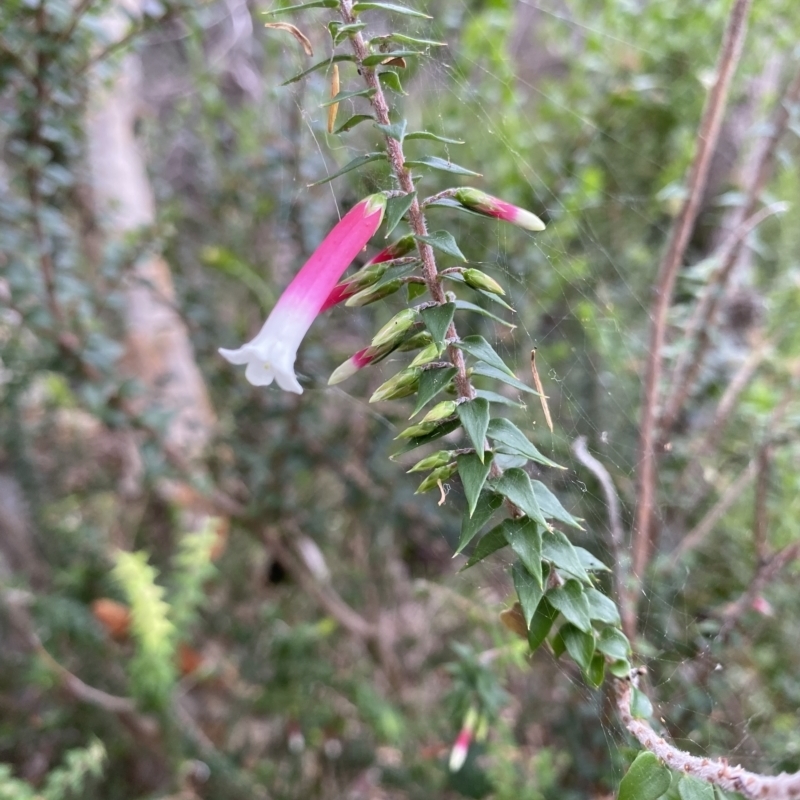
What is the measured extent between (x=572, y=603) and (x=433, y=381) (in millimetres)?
183

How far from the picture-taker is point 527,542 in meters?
0.39

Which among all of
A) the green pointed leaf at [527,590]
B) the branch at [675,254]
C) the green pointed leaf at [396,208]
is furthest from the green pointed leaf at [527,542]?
the branch at [675,254]

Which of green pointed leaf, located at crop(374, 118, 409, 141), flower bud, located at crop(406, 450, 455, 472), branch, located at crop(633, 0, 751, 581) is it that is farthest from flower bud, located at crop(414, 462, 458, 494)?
branch, located at crop(633, 0, 751, 581)

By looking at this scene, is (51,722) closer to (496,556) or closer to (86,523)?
(86,523)

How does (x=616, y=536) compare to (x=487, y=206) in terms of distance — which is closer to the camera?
(x=487, y=206)

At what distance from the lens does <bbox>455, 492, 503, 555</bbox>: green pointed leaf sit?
1.25 ft

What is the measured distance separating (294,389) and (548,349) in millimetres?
1012

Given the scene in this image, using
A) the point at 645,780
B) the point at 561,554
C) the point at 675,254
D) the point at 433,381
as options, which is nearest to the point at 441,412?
the point at 433,381

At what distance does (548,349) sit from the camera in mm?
1372

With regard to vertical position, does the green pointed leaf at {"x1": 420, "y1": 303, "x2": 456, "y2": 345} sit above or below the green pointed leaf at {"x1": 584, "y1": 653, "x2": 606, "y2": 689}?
above

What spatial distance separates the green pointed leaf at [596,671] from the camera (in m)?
0.43

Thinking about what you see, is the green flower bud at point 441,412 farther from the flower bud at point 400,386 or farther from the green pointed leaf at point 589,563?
the green pointed leaf at point 589,563

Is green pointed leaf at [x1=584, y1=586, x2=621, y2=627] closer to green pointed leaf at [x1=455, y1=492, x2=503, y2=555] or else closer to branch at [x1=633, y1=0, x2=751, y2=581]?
green pointed leaf at [x1=455, y1=492, x2=503, y2=555]

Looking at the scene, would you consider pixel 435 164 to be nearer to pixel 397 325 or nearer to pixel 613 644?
pixel 397 325
